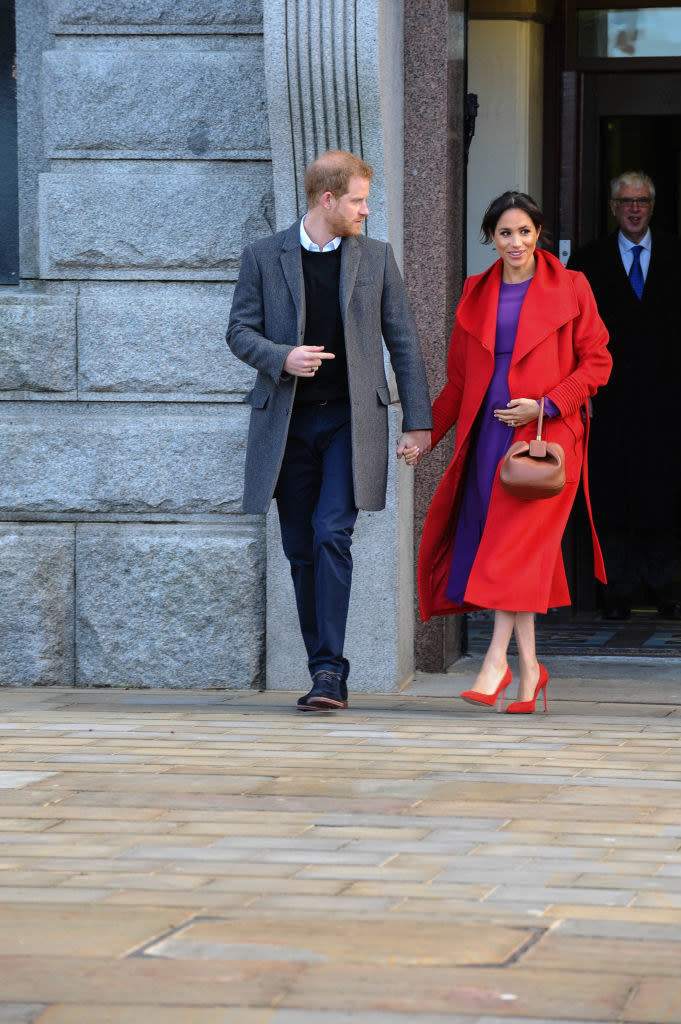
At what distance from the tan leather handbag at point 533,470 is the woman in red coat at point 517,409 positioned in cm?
15

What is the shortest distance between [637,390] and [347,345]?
3103mm

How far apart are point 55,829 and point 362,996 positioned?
149cm

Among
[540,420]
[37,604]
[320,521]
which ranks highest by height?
[540,420]

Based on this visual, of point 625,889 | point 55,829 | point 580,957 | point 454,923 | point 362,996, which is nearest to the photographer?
point 362,996

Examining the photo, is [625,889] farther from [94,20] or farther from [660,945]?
[94,20]

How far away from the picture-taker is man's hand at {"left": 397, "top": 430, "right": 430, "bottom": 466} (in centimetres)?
625

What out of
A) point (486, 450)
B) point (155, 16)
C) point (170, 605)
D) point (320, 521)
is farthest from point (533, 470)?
point (155, 16)

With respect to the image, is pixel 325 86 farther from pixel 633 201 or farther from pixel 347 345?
pixel 633 201

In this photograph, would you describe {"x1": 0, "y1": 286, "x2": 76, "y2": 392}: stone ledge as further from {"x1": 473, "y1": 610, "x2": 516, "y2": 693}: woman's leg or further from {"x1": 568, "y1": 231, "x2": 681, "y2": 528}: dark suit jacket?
{"x1": 568, "y1": 231, "x2": 681, "y2": 528}: dark suit jacket

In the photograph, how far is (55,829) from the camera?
4438 millimetres

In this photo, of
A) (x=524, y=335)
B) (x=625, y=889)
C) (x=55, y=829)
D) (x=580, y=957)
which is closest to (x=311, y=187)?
(x=524, y=335)

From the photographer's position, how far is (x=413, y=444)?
6.27 metres

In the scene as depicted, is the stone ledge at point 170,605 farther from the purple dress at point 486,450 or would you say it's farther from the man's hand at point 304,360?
the man's hand at point 304,360

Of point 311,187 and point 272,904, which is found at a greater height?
point 311,187
